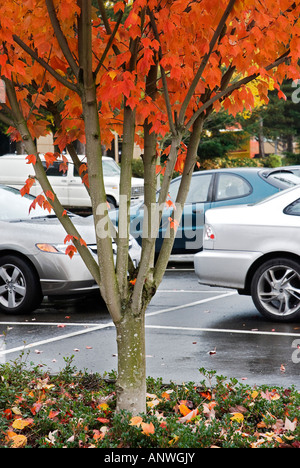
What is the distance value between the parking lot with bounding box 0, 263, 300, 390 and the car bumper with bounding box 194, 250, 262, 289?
1.43ft

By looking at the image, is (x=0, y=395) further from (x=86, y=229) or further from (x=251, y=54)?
(x=86, y=229)

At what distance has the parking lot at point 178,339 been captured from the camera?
671cm

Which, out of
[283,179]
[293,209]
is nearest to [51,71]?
[293,209]

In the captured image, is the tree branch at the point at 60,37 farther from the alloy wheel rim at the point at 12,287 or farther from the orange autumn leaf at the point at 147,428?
the alloy wheel rim at the point at 12,287

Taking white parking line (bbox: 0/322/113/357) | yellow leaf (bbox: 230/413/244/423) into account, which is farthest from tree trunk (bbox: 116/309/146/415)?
white parking line (bbox: 0/322/113/357)

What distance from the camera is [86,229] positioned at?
9836mm

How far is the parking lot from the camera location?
264 inches

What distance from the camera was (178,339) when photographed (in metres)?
8.01

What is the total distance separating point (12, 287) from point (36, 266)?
1.36 feet

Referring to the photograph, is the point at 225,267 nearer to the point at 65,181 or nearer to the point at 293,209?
the point at 293,209

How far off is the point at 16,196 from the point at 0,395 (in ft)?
19.4

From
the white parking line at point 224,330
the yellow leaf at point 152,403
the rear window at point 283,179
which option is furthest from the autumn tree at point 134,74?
the rear window at point 283,179

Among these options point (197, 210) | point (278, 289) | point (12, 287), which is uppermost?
point (197, 210)

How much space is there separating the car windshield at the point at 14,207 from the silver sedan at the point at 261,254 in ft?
8.41
